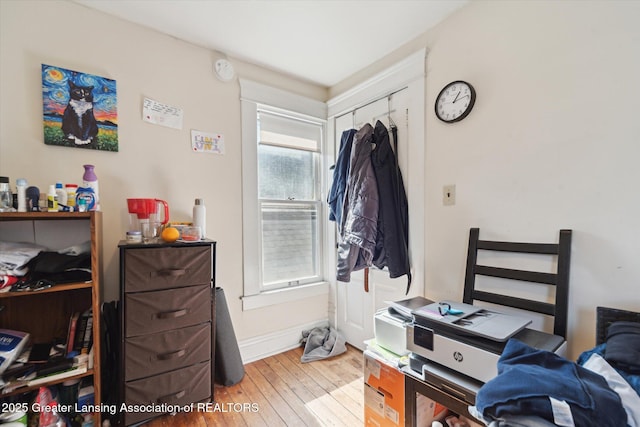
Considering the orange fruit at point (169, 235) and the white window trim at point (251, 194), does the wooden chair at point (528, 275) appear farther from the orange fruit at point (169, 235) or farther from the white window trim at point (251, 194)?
the orange fruit at point (169, 235)

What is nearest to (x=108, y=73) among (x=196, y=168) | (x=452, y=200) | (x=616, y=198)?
(x=196, y=168)

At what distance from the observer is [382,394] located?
1345 millimetres

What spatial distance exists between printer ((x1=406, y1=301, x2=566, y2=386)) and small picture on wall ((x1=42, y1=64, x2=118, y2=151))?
1974 millimetres

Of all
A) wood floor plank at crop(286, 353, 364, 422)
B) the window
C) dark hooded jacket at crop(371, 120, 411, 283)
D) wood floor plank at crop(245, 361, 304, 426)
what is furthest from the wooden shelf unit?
dark hooded jacket at crop(371, 120, 411, 283)

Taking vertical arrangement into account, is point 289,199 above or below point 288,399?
above

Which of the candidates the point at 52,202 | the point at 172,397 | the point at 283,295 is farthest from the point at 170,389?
the point at 52,202

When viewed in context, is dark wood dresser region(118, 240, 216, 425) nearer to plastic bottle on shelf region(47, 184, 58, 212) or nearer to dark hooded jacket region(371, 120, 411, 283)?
plastic bottle on shelf region(47, 184, 58, 212)

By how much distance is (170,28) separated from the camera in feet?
5.74

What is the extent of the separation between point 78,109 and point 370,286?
7.25ft

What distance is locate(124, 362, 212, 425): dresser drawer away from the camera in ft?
4.53

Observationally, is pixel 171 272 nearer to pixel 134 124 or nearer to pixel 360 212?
pixel 134 124

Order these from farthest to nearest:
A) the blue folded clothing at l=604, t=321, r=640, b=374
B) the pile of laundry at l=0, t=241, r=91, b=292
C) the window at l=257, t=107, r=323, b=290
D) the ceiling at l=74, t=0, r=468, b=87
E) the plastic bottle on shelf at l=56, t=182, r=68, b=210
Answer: the window at l=257, t=107, r=323, b=290 → the ceiling at l=74, t=0, r=468, b=87 → the plastic bottle on shelf at l=56, t=182, r=68, b=210 → the pile of laundry at l=0, t=241, r=91, b=292 → the blue folded clothing at l=604, t=321, r=640, b=374

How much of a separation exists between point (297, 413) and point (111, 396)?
3.42 ft

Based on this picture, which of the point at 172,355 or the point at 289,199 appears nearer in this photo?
the point at 172,355
